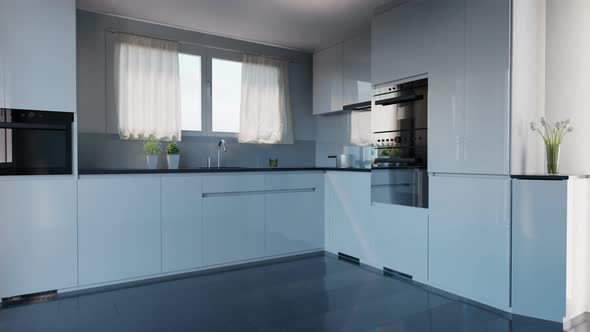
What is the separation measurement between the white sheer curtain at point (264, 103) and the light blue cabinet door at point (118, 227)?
1.58m

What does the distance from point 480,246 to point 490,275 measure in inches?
8.2

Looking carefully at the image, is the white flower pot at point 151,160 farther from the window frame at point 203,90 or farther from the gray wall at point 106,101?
the window frame at point 203,90

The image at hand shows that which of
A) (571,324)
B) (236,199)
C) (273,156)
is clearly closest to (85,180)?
(236,199)

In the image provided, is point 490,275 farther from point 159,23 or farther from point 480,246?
point 159,23

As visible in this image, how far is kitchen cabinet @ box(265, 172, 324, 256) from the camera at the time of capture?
12.9ft

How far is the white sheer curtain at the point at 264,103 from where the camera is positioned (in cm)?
455

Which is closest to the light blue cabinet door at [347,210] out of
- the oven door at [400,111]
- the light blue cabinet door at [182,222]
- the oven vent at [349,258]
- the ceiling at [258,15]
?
the oven vent at [349,258]

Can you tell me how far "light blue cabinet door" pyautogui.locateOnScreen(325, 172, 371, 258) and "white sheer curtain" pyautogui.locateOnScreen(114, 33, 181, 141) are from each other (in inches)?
71.9

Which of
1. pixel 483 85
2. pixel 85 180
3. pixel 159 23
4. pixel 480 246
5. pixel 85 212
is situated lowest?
pixel 480 246

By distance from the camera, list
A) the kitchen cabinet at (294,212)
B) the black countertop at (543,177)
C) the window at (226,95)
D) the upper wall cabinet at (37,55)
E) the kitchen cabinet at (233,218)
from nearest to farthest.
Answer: the black countertop at (543,177) < the upper wall cabinet at (37,55) < the kitchen cabinet at (233,218) < the kitchen cabinet at (294,212) < the window at (226,95)

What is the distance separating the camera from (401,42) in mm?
3328

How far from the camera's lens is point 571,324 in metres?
2.49

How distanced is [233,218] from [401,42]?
89.8 inches

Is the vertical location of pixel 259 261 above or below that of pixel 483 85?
below
